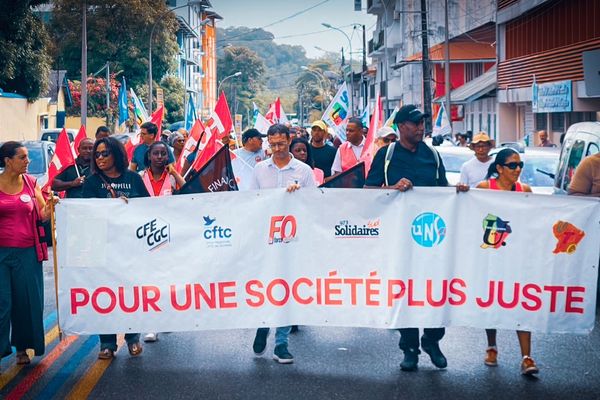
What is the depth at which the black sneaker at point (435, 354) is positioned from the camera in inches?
308

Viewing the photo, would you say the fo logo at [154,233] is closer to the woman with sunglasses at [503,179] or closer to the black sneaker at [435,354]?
the black sneaker at [435,354]

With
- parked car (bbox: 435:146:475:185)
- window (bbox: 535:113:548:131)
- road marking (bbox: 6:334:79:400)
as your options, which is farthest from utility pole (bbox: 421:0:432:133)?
road marking (bbox: 6:334:79:400)

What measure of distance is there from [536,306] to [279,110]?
1597 centimetres

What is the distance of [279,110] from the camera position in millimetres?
23062

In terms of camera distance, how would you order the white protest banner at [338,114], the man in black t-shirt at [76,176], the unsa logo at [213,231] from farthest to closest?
the white protest banner at [338,114]
the man in black t-shirt at [76,176]
the unsa logo at [213,231]

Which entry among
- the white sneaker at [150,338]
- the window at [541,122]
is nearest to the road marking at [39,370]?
the white sneaker at [150,338]

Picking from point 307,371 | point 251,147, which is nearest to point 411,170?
point 307,371

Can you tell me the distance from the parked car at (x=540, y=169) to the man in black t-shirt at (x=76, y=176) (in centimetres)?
552

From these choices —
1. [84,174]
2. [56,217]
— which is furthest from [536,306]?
[84,174]

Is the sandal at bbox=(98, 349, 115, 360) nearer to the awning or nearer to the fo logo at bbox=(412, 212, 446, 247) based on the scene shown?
the fo logo at bbox=(412, 212, 446, 247)

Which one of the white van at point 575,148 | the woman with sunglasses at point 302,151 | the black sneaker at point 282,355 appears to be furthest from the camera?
the white van at point 575,148

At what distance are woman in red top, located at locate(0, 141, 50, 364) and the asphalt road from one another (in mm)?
244

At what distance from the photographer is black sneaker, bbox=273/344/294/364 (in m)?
8.06

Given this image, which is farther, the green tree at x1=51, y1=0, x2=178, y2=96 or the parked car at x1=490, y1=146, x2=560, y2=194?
the green tree at x1=51, y1=0, x2=178, y2=96
